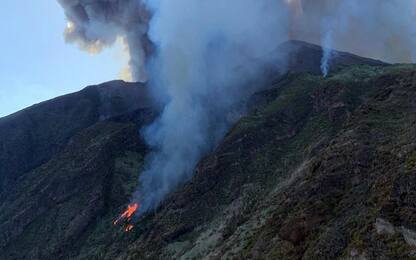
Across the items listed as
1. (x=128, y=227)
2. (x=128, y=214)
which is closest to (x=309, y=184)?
(x=128, y=227)

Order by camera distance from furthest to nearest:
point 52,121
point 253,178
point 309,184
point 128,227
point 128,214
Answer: point 52,121 → point 128,214 → point 128,227 → point 253,178 → point 309,184

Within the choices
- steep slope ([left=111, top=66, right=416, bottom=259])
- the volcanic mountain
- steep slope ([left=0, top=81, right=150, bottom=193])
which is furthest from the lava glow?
steep slope ([left=0, top=81, right=150, bottom=193])

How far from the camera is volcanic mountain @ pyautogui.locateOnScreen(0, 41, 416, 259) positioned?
170 feet

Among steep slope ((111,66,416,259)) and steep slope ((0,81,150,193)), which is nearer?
steep slope ((111,66,416,259))

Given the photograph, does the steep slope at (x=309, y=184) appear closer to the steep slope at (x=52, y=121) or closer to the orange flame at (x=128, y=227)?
the orange flame at (x=128, y=227)

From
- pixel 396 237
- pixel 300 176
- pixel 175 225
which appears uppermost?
pixel 396 237

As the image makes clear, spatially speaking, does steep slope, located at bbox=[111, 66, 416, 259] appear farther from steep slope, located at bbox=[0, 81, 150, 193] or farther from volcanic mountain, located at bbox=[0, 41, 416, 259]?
steep slope, located at bbox=[0, 81, 150, 193]

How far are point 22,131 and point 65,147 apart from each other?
70.2 ft

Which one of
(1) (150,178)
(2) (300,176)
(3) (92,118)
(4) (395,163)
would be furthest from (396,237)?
(3) (92,118)

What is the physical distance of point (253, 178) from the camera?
80750 millimetres

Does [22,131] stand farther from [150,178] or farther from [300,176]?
[300,176]

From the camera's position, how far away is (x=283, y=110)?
331 ft

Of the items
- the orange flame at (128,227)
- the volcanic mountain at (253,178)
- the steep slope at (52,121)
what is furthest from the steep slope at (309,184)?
the steep slope at (52,121)

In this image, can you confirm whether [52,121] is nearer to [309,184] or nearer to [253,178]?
[253,178]
